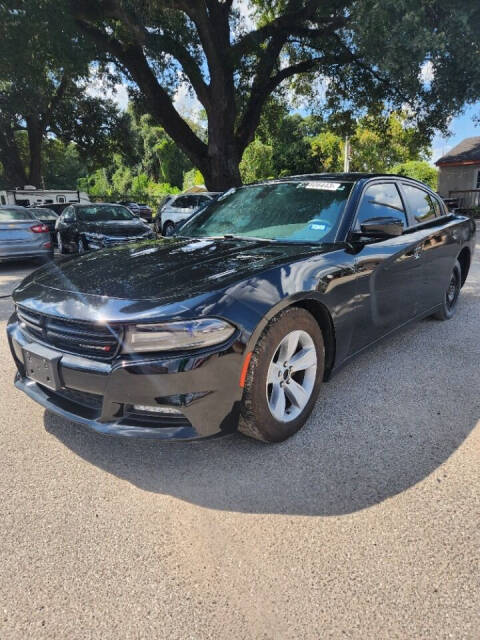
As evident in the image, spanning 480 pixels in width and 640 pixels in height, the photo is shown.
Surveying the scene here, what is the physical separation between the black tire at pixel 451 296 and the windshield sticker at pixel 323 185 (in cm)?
201

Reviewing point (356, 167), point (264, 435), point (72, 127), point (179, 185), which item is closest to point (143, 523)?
point (264, 435)

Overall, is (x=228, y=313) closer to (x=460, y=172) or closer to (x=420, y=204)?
(x=420, y=204)

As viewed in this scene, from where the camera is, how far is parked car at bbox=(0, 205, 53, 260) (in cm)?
862

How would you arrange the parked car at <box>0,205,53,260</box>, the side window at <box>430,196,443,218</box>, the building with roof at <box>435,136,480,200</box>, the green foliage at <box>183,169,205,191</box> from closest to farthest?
the side window at <box>430,196,443,218</box> → the parked car at <box>0,205,53,260</box> → the building with roof at <box>435,136,480,200</box> → the green foliage at <box>183,169,205,191</box>

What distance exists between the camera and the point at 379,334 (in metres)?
3.30

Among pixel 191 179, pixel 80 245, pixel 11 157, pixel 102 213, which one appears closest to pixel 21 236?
pixel 80 245

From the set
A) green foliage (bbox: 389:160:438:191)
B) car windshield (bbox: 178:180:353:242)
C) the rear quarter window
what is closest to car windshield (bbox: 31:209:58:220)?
car windshield (bbox: 178:180:353:242)

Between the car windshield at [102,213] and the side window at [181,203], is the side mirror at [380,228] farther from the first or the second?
the side window at [181,203]

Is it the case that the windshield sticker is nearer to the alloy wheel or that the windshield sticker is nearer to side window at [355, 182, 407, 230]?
side window at [355, 182, 407, 230]

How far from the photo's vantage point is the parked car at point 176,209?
14.8 meters

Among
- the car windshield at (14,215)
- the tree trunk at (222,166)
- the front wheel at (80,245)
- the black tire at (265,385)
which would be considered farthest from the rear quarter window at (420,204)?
the tree trunk at (222,166)

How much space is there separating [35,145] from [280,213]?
26.3m

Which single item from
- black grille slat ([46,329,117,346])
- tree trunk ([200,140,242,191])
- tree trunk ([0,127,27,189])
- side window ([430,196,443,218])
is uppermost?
tree trunk ([0,127,27,189])

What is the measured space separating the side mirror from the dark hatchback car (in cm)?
1
